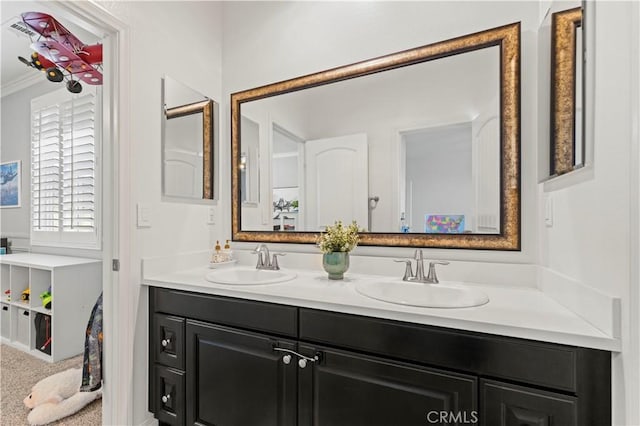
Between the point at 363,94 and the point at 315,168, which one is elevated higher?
the point at 363,94

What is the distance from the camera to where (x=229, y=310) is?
52.6 inches

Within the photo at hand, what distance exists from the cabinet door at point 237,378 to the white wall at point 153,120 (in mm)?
347

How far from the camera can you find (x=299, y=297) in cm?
120

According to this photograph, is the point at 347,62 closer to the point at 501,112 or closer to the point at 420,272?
the point at 501,112

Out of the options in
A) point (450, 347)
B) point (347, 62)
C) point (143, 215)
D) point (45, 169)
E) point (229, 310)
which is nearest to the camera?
point (450, 347)

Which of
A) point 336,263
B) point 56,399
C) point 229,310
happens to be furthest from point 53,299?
point 336,263

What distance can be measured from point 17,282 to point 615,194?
4.21 meters

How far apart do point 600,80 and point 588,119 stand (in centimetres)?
11

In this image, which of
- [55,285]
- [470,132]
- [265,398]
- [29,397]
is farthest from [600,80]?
[55,285]

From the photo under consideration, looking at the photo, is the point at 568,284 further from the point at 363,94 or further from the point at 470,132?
the point at 363,94

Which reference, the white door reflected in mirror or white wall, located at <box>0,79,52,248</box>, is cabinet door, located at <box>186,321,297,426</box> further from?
white wall, located at <box>0,79,52,248</box>

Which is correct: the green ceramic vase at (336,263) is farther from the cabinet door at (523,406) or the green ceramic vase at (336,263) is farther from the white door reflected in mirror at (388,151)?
the cabinet door at (523,406)

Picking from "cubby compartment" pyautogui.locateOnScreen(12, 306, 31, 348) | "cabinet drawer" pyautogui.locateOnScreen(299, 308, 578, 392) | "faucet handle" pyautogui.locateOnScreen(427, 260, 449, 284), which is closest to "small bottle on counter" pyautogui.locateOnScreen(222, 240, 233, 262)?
"cabinet drawer" pyautogui.locateOnScreen(299, 308, 578, 392)

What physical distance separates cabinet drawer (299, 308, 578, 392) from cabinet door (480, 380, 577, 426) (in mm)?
30
